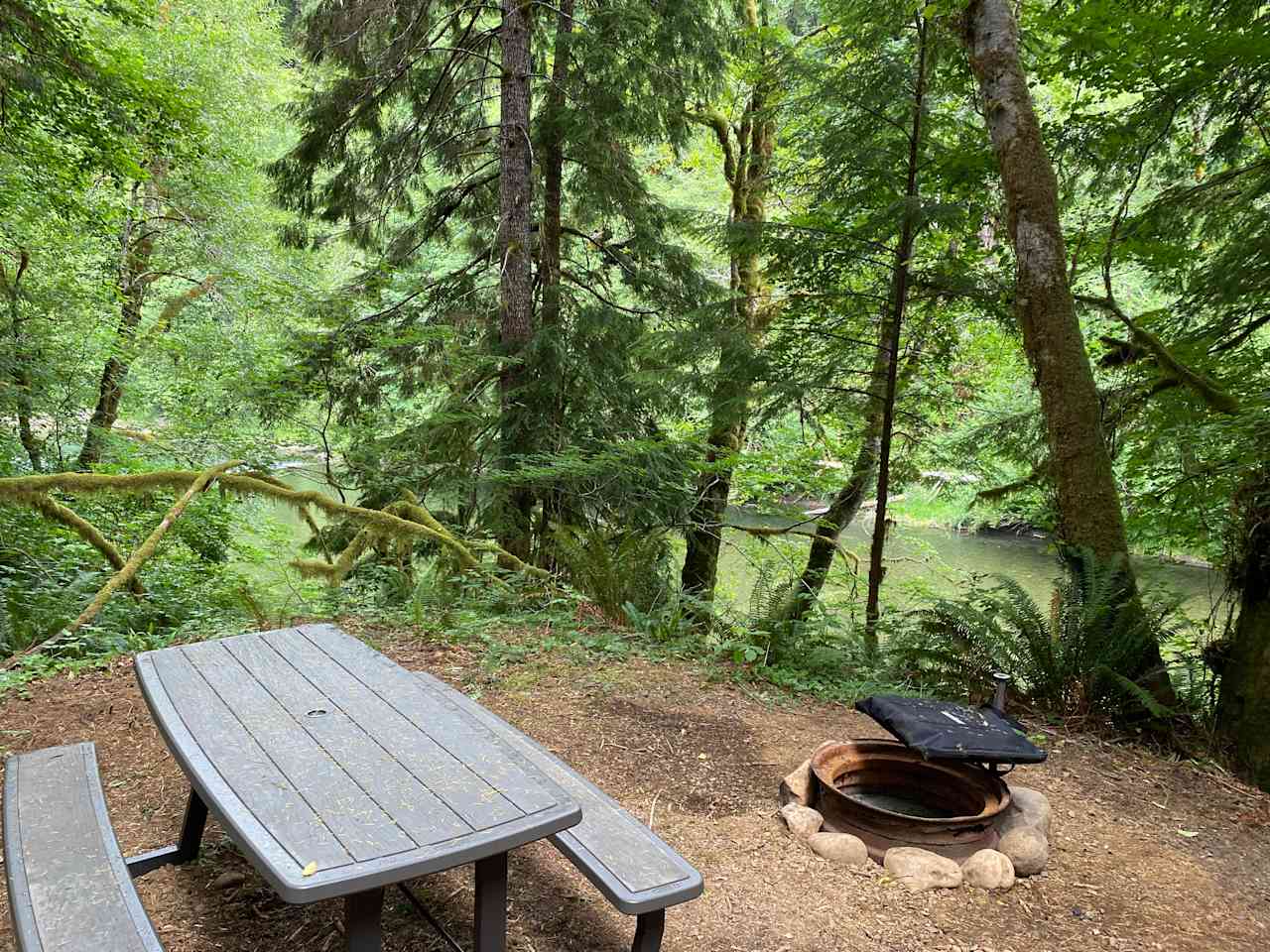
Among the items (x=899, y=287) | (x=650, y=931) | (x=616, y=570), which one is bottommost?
(x=650, y=931)

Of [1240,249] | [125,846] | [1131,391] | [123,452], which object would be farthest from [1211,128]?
[123,452]

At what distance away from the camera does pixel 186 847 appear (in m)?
2.42

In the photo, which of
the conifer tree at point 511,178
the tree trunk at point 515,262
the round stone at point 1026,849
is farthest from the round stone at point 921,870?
the tree trunk at point 515,262

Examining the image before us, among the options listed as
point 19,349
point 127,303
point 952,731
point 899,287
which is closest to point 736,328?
point 899,287

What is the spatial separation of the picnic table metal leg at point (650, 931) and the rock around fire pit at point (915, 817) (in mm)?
1041

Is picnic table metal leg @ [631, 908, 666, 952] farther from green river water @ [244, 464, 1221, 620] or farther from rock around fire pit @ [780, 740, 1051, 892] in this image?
green river water @ [244, 464, 1221, 620]

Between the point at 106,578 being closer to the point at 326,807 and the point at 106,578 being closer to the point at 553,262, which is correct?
the point at 326,807

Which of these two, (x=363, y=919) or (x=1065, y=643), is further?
(x=1065, y=643)

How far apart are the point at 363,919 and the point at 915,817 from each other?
77.7 inches

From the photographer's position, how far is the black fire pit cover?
2646mm

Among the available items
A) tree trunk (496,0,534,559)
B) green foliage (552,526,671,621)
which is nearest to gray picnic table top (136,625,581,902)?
green foliage (552,526,671,621)

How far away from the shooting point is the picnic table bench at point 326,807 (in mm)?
1521

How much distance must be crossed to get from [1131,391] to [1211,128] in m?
4.32

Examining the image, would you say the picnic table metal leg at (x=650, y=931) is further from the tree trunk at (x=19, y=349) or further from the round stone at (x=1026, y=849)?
the tree trunk at (x=19, y=349)
